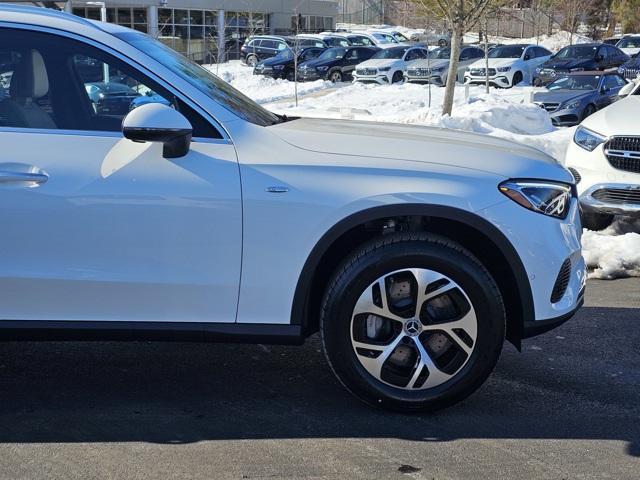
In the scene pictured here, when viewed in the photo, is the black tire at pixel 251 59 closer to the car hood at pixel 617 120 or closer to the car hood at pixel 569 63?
the car hood at pixel 569 63

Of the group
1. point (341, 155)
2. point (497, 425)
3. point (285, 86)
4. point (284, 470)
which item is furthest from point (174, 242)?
Answer: point (285, 86)

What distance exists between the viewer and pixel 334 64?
33.0m

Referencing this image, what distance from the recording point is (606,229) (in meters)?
8.20

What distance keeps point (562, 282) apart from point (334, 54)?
98.8 ft

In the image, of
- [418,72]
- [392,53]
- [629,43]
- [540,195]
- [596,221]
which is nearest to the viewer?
[540,195]

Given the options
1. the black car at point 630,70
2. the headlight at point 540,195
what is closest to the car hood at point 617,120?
the headlight at point 540,195

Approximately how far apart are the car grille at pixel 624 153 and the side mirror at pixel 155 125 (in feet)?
16.4

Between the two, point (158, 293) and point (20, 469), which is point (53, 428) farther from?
point (158, 293)

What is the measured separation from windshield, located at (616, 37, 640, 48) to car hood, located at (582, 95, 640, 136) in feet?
96.2

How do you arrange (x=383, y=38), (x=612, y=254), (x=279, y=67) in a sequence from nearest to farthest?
(x=612, y=254) → (x=279, y=67) → (x=383, y=38)

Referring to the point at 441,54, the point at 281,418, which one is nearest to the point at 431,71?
the point at 441,54

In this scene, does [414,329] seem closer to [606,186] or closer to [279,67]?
[606,186]

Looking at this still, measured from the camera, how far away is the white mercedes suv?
153 inches

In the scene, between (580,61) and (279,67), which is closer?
(580,61)
